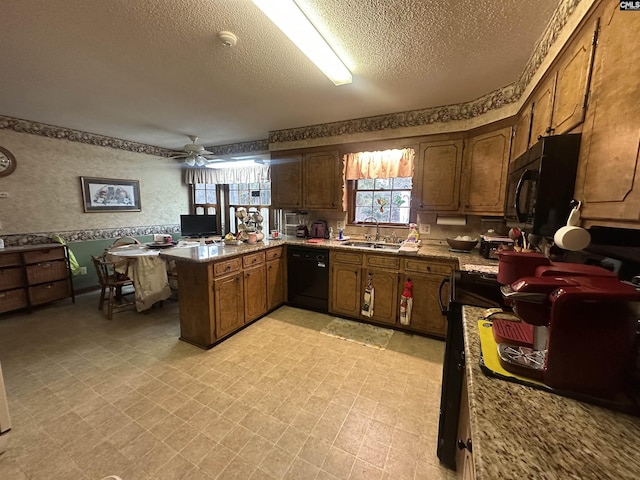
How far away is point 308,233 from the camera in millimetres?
3836

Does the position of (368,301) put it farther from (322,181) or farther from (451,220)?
(322,181)

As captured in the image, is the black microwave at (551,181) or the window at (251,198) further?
the window at (251,198)

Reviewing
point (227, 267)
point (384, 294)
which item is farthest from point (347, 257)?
point (227, 267)

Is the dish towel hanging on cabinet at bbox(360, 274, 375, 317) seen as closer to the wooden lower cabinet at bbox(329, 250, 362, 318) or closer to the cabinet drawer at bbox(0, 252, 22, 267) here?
the wooden lower cabinet at bbox(329, 250, 362, 318)

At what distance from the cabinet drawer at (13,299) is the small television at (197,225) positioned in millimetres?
2129

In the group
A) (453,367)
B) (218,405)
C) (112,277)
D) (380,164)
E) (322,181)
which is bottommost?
(218,405)

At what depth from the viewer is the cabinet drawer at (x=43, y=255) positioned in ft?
10.6

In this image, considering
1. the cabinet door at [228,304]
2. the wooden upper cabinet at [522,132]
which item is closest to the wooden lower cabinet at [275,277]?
the cabinet door at [228,304]

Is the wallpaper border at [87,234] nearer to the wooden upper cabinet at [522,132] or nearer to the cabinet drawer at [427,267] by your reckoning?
the cabinet drawer at [427,267]

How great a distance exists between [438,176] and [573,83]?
65.7 inches

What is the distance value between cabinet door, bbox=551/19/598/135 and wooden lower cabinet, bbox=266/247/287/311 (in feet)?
9.20

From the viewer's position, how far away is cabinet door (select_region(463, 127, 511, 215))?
2.40 metres

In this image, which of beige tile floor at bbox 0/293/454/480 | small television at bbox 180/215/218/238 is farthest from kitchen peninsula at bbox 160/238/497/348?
small television at bbox 180/215/218/238

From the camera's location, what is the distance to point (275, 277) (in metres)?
3.34
